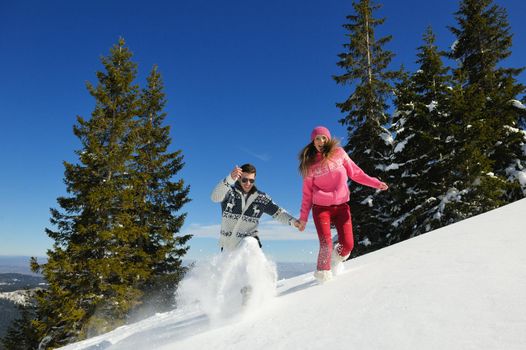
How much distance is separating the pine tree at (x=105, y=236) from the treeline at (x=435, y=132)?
33.1 ft

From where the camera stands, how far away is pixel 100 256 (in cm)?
1377

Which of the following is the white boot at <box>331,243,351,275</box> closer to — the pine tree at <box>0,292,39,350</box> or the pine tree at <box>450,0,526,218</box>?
the pine tree at <box>450,0,526,218</box>

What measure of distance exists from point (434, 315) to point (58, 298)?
14.3 meters

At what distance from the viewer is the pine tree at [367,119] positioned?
52.3 ft

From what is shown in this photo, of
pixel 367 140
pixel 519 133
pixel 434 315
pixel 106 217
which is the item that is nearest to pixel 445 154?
pixel 519 133

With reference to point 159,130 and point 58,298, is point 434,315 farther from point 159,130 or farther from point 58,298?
point 159,130

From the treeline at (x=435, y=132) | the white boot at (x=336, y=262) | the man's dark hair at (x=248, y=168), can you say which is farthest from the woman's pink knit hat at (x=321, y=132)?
the treeline at (x=435, y=132)

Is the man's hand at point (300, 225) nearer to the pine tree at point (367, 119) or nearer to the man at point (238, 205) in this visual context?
the man at point (238, 205)

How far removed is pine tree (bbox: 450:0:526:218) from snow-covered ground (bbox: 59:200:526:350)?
9.15m

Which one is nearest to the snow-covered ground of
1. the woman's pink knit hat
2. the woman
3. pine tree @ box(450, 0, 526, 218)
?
the woman

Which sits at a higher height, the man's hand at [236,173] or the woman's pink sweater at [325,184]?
the man's hand at [236,173]

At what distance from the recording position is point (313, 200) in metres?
4.73

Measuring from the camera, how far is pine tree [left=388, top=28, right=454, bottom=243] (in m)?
13.1

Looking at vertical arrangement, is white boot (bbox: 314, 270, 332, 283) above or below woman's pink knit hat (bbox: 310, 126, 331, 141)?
below
